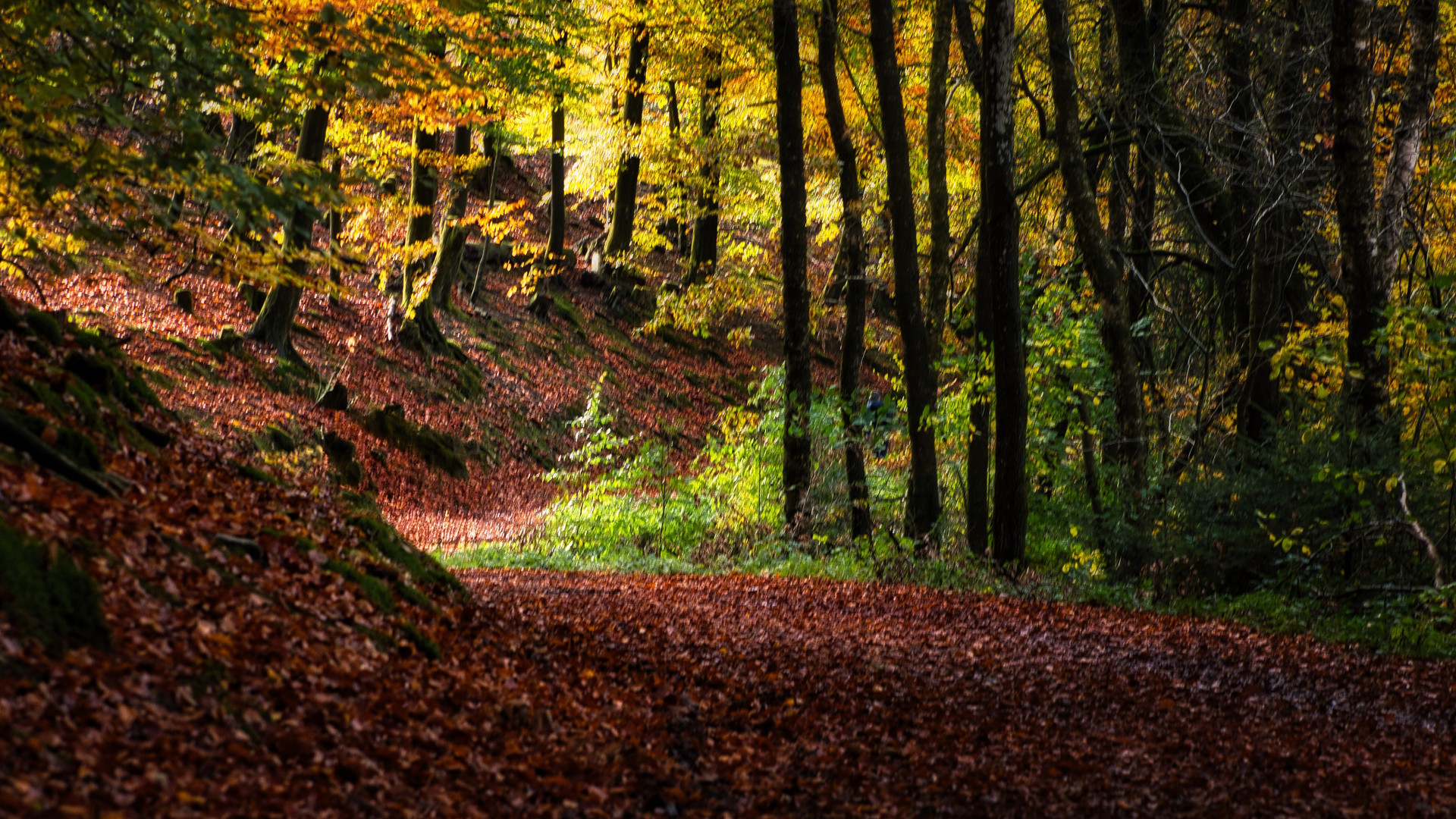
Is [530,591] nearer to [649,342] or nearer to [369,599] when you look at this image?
[369,599]

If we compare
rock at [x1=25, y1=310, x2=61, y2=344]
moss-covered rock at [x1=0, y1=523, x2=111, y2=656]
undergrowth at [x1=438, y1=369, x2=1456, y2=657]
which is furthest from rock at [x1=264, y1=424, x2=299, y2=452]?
moss-covered rock at [x1=0, y1=523, x2=111, y2=656]

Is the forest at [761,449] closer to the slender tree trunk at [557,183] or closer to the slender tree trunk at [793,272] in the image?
the slender tree trunk at [793,272]

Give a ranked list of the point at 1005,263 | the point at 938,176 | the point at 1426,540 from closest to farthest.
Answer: the point at 1426,540
the point at 1005,263
the point at 938,176

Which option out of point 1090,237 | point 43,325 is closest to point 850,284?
point 1090,237

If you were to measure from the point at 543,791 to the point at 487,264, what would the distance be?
23747mm

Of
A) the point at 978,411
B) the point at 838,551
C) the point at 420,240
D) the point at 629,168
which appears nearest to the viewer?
the point at 978,411

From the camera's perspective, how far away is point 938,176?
12.5 metres

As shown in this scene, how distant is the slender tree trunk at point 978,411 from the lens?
12.0 m

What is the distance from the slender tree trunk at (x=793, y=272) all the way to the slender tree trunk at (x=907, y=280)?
3.32ft

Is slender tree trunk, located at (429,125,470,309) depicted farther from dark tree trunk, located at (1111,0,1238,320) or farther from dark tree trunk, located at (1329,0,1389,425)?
dark tree trunk, located at (1329,0,1389,425)

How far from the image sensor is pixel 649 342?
28.6 m

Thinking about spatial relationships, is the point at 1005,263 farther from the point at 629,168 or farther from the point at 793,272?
the point at 629,168

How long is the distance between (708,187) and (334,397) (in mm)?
7140

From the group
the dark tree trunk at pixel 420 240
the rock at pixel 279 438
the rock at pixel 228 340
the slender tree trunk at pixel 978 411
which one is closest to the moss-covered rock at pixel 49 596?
the slender tree trunk at pixel 978 411
